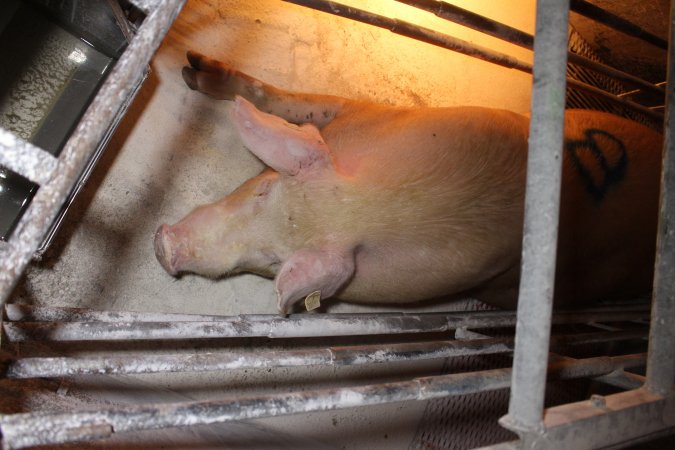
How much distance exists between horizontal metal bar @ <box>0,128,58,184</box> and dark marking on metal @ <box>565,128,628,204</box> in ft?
8.82

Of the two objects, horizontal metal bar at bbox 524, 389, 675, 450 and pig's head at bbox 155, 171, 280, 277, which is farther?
pig's head at bbox 155, 171, 280, 277

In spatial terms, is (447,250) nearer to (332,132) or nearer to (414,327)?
(414,327)

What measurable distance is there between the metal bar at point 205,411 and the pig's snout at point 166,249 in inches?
49.8

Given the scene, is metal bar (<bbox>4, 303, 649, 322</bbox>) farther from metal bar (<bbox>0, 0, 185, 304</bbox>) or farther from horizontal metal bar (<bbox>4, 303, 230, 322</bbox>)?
metal bar (<bbox>0, 0, 185, 304</bbox>)

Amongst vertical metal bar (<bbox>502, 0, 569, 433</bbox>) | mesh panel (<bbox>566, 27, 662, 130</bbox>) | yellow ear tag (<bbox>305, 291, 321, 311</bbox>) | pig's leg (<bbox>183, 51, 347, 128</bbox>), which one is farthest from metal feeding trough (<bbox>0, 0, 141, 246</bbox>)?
mesh panel (<bbox>566, 27, 662, 130</bbox>)

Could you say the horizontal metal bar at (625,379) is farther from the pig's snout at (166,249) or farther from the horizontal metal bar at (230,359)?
the pig's snout at (166,249)

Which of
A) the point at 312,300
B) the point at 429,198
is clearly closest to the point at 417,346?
the point at 312,300

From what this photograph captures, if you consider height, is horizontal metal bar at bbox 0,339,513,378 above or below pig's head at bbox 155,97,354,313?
below

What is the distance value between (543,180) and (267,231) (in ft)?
4.76

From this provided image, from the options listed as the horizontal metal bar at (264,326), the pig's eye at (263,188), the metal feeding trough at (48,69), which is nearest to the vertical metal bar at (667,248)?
the horizontal metal bar at (264,326)

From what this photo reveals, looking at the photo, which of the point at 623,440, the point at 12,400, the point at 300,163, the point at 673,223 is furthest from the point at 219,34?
the point at 623,440

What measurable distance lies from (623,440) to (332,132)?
1820mm

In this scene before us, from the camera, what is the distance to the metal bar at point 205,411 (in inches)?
34.2

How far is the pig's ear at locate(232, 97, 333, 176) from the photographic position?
2.02 metres
